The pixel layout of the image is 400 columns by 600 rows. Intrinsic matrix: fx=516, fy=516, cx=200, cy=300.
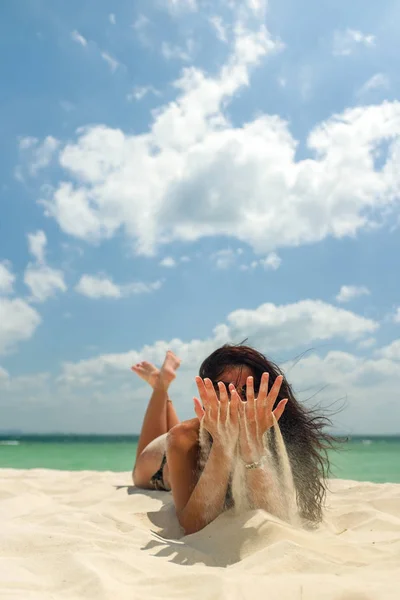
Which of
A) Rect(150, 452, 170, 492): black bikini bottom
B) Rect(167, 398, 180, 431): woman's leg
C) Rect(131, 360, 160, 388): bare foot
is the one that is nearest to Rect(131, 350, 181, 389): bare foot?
Rect(131, 360, 160, 388): bare foot

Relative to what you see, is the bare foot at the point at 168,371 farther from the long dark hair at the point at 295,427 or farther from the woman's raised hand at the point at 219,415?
the woman's raised hand at the point at 219,415

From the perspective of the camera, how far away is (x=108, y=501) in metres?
3.81

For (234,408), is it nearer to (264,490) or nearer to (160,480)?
(264,490)

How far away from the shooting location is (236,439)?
2381 mm

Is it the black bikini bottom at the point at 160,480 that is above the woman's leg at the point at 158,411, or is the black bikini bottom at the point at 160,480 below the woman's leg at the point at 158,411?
below

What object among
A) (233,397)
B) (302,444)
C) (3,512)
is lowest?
(3,512)

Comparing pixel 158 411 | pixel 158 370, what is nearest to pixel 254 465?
pixel 158 411

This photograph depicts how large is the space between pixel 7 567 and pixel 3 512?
160 centimetres

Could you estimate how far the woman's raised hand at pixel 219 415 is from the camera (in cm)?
232

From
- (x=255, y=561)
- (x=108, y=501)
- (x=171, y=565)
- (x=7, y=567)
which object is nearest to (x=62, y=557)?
(x=7, y=567)

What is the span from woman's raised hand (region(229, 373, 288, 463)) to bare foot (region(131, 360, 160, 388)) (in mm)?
2692

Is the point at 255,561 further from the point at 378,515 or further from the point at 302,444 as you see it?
the point at 378,515

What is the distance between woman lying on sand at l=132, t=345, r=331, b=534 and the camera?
234cm

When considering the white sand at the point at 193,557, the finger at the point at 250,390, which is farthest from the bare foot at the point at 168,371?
the finger at the point at 250,390
